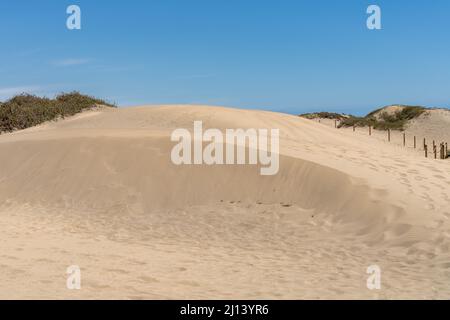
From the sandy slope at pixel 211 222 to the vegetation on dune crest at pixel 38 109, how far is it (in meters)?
11.5

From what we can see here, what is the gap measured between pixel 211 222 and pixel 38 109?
869 inches

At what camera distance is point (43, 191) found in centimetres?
1384

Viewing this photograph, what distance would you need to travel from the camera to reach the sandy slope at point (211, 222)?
6.84m

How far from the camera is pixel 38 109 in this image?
29.8m

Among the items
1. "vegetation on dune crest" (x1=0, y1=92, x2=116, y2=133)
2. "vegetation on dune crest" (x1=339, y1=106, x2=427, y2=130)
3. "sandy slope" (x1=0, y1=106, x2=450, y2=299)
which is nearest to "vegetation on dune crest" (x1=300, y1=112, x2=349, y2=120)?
"vegetation on dune crest" (x1=339, y1=106, x2=427, y2=130)

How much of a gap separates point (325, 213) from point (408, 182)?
2530 millimetres

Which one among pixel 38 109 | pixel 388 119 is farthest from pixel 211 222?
pixel 388 119

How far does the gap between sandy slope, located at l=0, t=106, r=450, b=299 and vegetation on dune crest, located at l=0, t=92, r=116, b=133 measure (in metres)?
11.5

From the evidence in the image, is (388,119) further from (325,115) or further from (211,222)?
(211,222)

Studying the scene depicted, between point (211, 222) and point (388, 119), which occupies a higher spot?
point (388, 119)

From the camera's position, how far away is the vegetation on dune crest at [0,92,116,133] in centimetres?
2912

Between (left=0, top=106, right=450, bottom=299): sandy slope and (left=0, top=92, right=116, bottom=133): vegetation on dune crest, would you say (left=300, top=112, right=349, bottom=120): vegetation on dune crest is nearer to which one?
(left=0, top=92, right=116, bottom=133): vegetation on dune crest

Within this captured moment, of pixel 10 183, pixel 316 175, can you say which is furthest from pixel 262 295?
pixel 10 183
